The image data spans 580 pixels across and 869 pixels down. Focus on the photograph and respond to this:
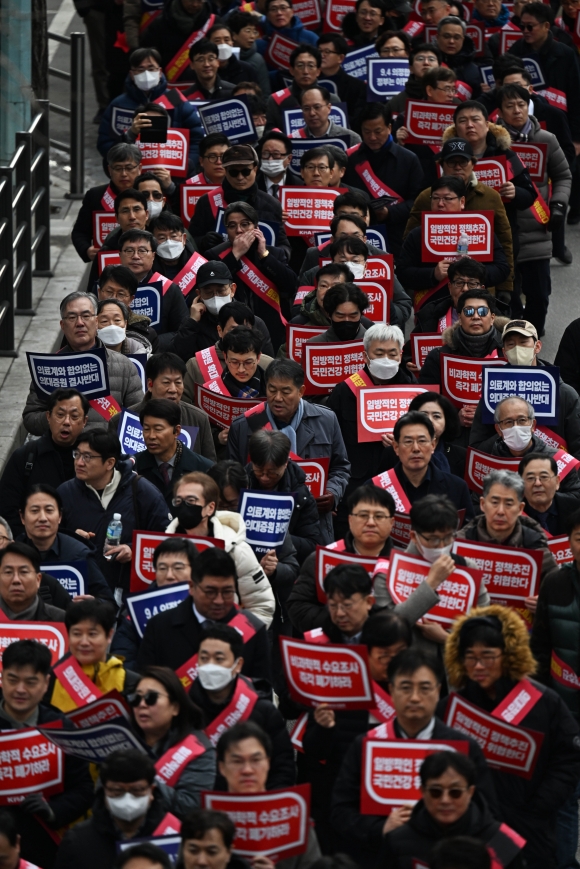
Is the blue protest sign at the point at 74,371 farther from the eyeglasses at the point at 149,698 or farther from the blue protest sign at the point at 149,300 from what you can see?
the eyeglasses at the point at 149,698

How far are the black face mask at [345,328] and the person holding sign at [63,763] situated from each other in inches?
166

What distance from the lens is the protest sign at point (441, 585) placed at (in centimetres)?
799

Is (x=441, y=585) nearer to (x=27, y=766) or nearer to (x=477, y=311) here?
(x=27, y=766)

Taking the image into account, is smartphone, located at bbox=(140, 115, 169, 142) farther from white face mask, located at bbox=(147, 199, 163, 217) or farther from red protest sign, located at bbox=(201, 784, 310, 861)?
red protest sign, located at bbox=(201, 784, 310, 861)

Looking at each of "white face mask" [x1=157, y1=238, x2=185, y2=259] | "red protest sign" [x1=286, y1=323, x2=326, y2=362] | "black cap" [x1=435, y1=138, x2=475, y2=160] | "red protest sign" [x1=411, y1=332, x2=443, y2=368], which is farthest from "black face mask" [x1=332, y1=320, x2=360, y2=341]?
"black cap" [x1=435, y1=138, x2=475, y2=160]

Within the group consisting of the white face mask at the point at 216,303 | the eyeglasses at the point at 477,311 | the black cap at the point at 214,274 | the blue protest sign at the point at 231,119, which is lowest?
the white face mask at the point at 216,303

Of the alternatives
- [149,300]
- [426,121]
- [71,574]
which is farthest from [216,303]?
[426,121]

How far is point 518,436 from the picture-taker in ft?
31.9

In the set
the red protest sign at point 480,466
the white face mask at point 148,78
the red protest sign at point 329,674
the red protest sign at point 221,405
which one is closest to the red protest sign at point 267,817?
the red protest sign at point 329,674

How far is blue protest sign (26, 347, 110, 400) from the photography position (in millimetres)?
10242

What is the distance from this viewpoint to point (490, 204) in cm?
1302

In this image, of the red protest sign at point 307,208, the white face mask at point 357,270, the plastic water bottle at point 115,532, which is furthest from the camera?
the red protest sign at point 307,208

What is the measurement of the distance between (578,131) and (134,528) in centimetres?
887

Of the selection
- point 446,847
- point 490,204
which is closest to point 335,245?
point 490,204
